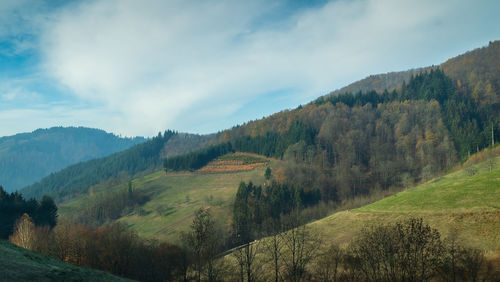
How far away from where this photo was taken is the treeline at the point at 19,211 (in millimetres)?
87250

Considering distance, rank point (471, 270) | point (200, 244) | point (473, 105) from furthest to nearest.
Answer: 1. point (473, 105)
2. point (200, 244)
3. point (471, 270)

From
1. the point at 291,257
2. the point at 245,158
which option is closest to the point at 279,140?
the point at 245,158

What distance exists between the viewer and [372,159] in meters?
146

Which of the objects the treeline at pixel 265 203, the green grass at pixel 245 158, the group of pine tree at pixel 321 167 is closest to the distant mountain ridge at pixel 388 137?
the group of pine tree at pixel 321 167

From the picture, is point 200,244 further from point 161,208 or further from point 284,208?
point 161,208

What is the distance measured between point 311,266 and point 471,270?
75.3 ft

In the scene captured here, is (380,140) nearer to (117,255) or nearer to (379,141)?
(379,141)

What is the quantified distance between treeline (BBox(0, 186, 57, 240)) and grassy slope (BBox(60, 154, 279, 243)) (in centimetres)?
2839

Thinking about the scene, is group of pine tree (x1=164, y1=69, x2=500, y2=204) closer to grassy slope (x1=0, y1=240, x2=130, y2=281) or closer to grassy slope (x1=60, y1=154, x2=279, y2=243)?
grassy slope (x1=60, y1=154, x2=279, y2=243)

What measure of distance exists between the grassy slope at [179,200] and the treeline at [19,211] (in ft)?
93.1

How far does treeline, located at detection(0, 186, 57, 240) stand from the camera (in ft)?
286

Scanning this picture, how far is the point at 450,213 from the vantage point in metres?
47.9

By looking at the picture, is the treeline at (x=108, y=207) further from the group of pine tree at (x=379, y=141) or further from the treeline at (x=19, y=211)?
the group of pine tree at (x=379, y=141)

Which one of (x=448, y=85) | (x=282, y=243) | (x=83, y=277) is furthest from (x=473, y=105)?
(x=83, y=277)
